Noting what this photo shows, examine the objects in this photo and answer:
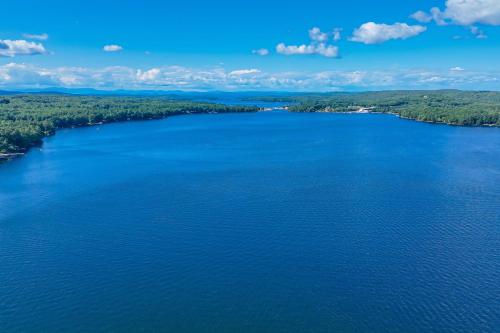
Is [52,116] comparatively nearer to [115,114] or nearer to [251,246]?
[115,114]

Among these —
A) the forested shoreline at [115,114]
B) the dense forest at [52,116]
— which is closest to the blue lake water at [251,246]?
the dense forest at [52,116]

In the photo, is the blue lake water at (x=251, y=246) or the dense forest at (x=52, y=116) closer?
the blue lake water at (x=251, y=246)

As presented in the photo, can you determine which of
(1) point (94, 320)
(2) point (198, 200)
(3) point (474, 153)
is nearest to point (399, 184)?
(2) point (198, 200)

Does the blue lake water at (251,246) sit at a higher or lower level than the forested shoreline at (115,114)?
lower

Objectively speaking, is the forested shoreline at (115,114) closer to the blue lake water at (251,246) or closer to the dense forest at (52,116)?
the dense forest at (52,116)

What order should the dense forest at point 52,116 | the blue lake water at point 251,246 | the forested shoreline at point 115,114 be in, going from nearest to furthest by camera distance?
the blue lake water at point 251,246 → the dense forest at point 52,116 → the forested shoreline at point 115,114

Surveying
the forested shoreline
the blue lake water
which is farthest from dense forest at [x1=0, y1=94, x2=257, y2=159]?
the blue lake water

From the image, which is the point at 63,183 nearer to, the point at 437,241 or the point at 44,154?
the point at 44,154

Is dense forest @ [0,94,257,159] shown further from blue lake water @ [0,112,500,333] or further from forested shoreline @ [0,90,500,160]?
blue lake water @ [0,112,500,333]

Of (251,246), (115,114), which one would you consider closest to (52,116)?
(115,114)
